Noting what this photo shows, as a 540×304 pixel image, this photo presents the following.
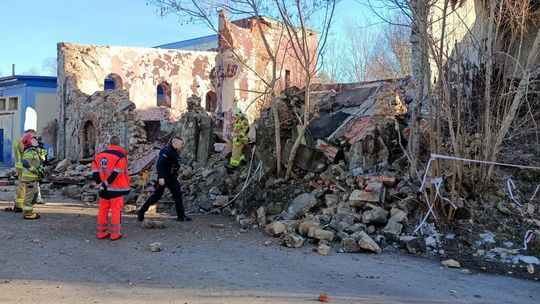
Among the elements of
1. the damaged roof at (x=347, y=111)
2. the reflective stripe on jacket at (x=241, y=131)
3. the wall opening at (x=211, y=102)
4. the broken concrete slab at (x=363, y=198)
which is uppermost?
the wall opening at (x=211, y=102)

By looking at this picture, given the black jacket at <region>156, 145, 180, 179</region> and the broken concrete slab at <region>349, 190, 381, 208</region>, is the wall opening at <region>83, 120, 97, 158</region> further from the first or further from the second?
the broken concrete slab at <region>349, 190, 381, 208</region>

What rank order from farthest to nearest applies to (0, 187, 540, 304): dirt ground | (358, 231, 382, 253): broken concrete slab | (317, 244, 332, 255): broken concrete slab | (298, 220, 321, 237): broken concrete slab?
(298, 220, 321, 237): broken concrete slab → (358, 231, 382, 253): broken concrete slab → (317, 244, 332, 255): broken concrete slab → (0, 187, 540, 304): dirt ground

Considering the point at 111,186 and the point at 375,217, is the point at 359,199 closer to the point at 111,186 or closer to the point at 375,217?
the point at 375,217

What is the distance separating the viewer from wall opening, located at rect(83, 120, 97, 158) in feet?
69.3

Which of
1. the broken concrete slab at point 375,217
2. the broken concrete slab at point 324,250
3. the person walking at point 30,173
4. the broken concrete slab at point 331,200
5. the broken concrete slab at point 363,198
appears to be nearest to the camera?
the broken concrete slab at point 324,250

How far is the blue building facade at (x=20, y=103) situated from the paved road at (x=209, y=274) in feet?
77.9

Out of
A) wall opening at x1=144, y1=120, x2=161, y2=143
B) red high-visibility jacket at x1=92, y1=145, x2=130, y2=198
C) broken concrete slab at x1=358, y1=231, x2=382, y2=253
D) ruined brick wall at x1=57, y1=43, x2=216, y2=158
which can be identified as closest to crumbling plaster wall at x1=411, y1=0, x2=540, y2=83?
broken concrete slab at x1=358, y1=231, x2=382, y2=253

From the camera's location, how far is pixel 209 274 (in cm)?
580

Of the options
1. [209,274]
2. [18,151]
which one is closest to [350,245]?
[209,274]

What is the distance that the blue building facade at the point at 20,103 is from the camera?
29.8 metres

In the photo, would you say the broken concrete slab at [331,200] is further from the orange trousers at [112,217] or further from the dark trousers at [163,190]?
the orange trousers at [112,217]

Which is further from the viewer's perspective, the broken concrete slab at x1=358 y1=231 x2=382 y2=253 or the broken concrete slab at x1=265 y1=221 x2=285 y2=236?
the broken concrete slab at x1=265 y1=221 x2=285 y2=236

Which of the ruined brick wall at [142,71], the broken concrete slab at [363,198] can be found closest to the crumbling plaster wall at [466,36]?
the broken concrete slab at [363,198]

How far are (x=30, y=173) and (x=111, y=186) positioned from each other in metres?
2.56
